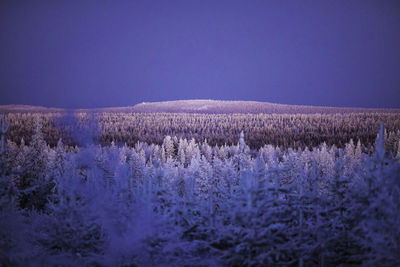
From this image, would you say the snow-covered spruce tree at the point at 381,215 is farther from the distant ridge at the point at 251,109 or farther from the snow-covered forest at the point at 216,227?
the distant ridge at the point at 251,109

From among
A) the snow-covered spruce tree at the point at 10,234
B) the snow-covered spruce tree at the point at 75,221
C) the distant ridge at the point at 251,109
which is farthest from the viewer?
the distant ridge at the point at 251,109

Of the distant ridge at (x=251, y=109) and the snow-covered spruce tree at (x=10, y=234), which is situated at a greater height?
the distant ridge at (x=251, y=109)

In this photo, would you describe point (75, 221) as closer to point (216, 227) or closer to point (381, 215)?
point (216, 227)

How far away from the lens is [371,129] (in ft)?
208

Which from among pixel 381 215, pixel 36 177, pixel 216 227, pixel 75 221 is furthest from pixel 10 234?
pixel 36 177

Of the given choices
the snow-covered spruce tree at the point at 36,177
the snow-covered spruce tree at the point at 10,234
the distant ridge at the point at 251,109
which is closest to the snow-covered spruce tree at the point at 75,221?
the snow-covered spruce tree at the point at 10,234

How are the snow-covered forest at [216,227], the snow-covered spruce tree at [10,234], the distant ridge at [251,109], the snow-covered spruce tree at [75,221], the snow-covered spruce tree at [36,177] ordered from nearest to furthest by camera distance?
the snow-covered forest at [216,227]
the snow-covered spruce tree at [10,234]
the snow-covered spruce tree at [75,221]
the snow-covered spruce tree at [36,177]
the distant ridge at [251,109]

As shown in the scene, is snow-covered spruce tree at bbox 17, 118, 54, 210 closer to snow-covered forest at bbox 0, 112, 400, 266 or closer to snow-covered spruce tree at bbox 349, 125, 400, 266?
Answer: snow-covered forest at bbox 0, 112, 400, 266

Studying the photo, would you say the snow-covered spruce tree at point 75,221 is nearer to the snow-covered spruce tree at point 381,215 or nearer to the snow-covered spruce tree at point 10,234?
the snow-covered spruce tree at point 10,234

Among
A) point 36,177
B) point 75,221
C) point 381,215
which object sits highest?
point 381,215

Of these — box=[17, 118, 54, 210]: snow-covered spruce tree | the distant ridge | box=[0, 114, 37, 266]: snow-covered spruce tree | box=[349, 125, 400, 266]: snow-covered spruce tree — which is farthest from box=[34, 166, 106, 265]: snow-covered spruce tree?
the distant ridge

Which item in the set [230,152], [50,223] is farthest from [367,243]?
[230,152]

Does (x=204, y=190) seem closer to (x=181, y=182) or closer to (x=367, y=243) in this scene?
(x=181, y=182)

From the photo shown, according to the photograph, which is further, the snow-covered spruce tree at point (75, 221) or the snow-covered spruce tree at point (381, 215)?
the snow-covered spruce tree at point (75, 221)
